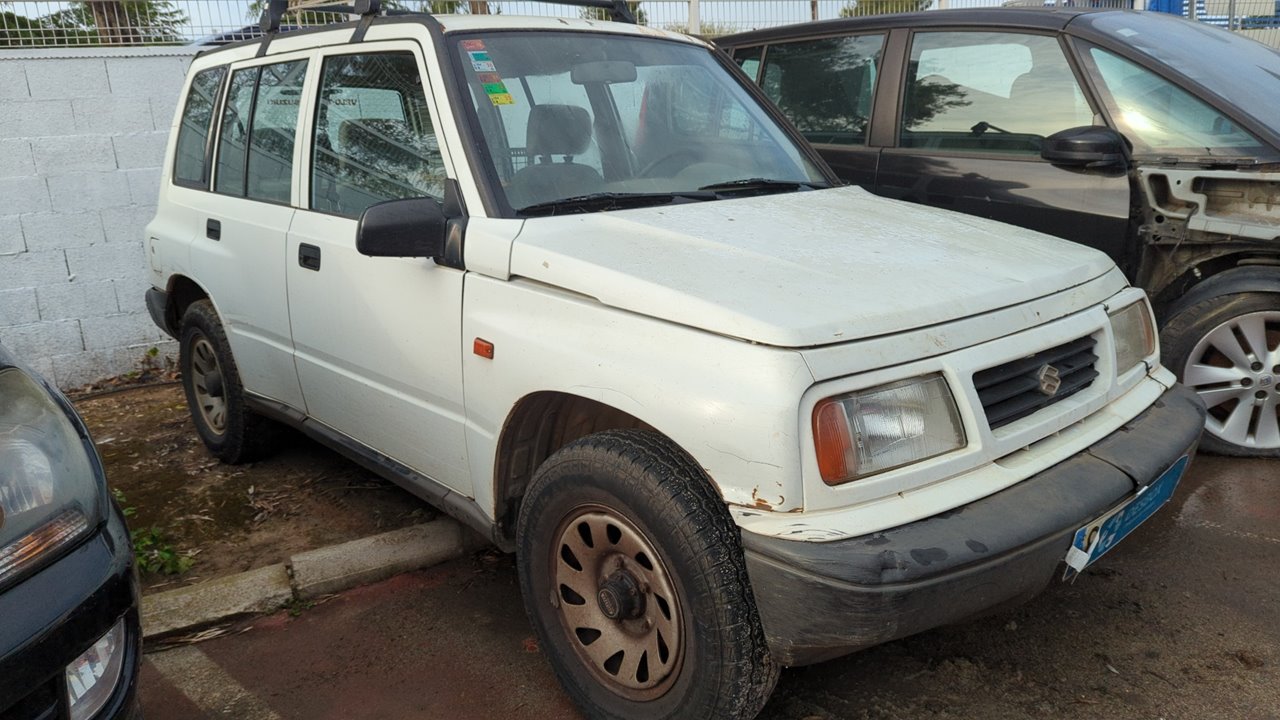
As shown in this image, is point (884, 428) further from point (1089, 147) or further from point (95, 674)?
point (1089, 147)

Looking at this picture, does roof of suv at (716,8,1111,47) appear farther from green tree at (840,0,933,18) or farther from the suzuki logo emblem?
the suzuki logo emblem

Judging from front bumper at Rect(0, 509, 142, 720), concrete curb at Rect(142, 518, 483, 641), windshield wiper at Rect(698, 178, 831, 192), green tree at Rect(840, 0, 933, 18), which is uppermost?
green tree at Rect(840, 0, 933, 18)

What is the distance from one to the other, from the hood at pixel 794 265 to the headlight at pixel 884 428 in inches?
5.4

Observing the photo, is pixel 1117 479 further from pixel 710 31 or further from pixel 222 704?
pixel 710 31

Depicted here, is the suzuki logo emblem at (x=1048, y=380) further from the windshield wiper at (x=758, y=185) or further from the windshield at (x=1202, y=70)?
the windshield at (x=1202, y=70)

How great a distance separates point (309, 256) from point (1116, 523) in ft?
8.60

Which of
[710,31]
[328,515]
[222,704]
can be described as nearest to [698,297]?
[222,704]

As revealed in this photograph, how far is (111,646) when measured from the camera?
199 cm

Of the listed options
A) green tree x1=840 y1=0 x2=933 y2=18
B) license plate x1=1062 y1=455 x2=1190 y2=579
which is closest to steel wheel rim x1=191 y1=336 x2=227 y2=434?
license plate x1=1062 y1=455 x2=1190 y2=579

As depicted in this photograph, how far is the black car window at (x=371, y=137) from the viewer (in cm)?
313

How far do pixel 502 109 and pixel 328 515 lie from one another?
1.92 meters

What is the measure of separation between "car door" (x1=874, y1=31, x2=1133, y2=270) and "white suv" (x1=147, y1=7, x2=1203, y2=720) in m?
1.11

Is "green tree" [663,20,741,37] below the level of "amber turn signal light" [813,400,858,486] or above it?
above

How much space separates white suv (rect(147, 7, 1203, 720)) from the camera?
213 centimetres
